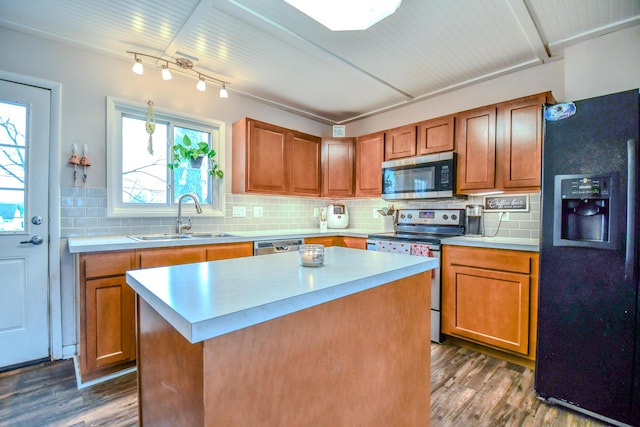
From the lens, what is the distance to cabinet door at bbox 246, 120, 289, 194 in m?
3.02

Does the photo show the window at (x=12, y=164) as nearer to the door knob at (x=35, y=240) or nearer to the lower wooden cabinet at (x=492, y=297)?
the door knob at (x=35, y=240)

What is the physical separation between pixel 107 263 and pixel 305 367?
1.77m

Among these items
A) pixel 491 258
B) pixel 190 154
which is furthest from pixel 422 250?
pixel 190 154

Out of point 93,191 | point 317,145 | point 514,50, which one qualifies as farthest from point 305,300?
point 317,145

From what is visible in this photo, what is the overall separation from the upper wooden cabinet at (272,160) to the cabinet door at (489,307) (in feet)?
6.25

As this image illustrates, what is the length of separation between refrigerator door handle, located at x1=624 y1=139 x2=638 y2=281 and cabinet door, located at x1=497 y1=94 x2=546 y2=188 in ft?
2.63

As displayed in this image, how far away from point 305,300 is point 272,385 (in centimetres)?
23

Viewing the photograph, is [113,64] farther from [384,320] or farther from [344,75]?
[384,320]

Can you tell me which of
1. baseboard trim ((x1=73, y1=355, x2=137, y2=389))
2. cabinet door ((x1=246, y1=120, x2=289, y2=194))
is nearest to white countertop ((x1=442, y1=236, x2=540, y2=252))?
cabinet door ((x1=246, y1=120, x2=289, y2=194))

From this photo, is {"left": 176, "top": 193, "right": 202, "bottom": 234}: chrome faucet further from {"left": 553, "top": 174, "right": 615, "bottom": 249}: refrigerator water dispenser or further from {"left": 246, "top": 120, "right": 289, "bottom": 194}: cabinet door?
{"left": 553, "top": 174, "right": 615, "bottom": 249}: refrigerator water dispenser

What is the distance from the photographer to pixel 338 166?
12.1ft

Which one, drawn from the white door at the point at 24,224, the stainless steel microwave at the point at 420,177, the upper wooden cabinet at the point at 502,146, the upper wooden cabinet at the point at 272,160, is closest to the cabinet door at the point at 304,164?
the upper wooden cabinet at the point at 272,160

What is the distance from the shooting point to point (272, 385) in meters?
0.76

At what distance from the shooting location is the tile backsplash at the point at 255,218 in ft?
7.69
